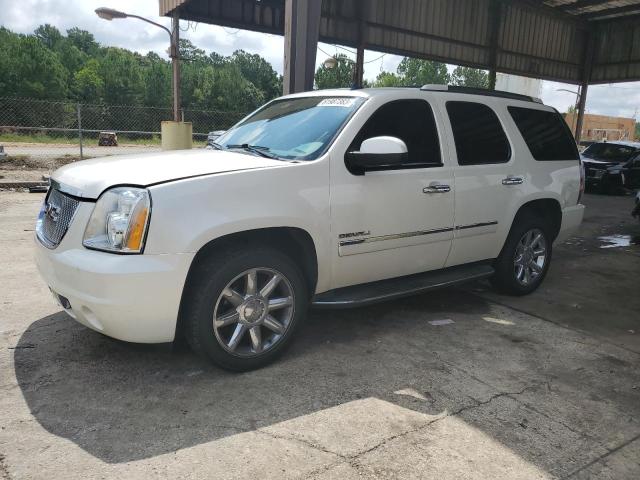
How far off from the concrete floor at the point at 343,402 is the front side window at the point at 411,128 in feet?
4.57

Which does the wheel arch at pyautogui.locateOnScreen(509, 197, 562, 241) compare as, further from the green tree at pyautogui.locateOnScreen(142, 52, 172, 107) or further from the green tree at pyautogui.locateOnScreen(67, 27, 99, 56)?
the green tree at pyautogui.locateOnScreen(67, 27, 99, 56)

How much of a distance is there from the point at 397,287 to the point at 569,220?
8.56 feet

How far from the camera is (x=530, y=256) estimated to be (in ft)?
17.4

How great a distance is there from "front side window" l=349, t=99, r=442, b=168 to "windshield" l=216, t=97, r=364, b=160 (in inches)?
7.9

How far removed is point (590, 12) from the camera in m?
19.4

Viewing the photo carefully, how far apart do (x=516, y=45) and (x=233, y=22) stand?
1073 centimetres

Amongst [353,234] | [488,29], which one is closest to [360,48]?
[488,29]

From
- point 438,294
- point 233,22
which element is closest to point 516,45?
point 233,22

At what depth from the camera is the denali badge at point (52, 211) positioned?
331cm

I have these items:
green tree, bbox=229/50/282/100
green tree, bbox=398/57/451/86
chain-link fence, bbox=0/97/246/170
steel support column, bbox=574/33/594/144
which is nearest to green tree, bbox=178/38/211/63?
green tree, bbox=229/50/282/100

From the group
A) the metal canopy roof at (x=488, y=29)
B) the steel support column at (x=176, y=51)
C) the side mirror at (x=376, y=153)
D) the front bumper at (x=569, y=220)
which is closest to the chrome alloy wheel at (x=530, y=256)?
the front bumper at (x=569, y=220)

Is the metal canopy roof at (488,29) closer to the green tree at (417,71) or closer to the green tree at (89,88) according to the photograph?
the green tree at (89,88)

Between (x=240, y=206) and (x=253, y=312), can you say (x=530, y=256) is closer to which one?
(x=253, y=312)

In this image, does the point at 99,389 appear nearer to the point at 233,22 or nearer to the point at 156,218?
the point at 156,218
